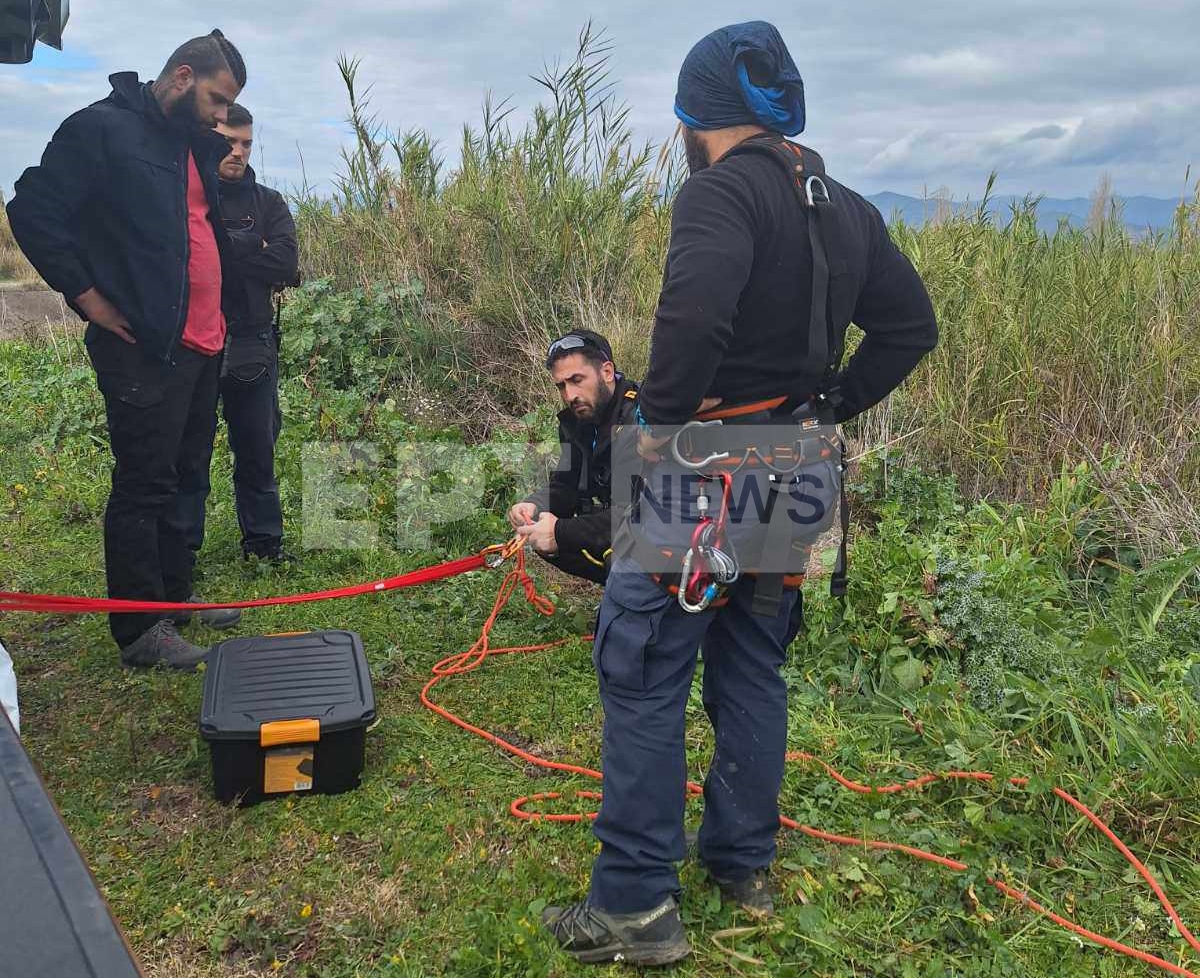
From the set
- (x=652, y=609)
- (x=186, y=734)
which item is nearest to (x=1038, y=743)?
(x=652, y=609)

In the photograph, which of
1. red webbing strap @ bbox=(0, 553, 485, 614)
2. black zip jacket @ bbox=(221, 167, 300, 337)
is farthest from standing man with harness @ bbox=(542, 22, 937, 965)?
black zip jacket @ bbox=(221, 167, 300, 337)

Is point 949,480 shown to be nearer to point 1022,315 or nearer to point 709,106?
point 1022,315

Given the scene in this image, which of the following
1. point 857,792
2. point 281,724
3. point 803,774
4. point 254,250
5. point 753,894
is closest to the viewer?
point 753,894

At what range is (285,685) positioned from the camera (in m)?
3.12

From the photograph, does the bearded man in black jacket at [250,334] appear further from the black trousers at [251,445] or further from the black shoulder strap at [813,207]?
the black shoulder strap at [813,207]

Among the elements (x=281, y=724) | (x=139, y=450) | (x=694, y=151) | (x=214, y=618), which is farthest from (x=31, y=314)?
(x=694, y=151)

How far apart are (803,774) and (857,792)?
0.18 m

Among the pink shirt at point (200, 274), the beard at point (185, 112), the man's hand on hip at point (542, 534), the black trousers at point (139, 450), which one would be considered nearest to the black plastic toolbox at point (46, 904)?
the man's hand on hip at point (542, 534)

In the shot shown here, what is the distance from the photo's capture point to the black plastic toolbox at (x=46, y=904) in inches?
41.4

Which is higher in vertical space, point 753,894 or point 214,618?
point 214,618

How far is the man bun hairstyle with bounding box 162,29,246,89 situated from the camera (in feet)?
11.6

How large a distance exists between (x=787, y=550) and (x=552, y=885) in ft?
3.80

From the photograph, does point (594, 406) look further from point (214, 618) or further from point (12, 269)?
point (12, 269)

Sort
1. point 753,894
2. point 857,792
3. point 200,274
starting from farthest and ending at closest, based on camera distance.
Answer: point 200,274, point 857,792, point 753,894
